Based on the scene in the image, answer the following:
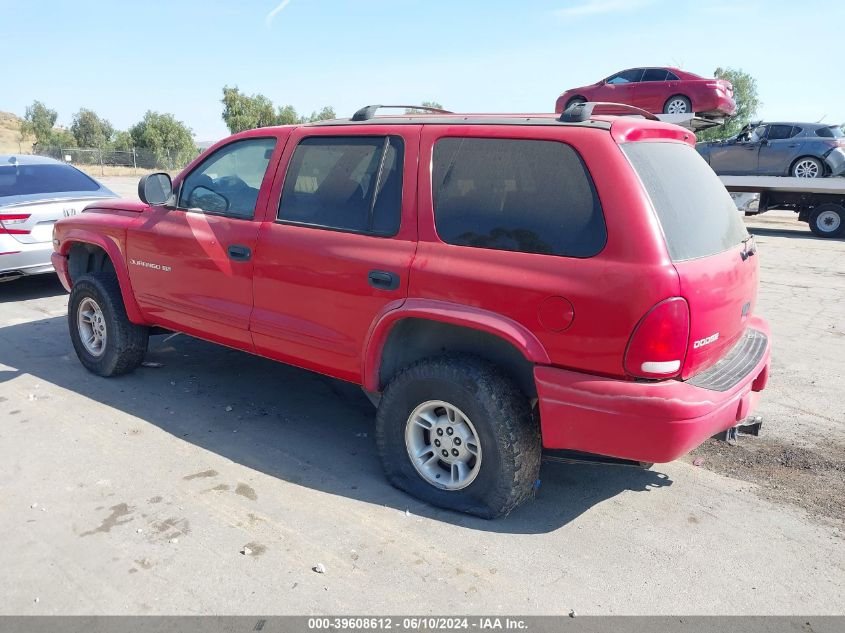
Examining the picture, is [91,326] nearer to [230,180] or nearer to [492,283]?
[230,180]

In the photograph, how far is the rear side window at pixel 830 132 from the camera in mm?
16094

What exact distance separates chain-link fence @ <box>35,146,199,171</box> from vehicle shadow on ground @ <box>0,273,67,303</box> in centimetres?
3576

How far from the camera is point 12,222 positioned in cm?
782

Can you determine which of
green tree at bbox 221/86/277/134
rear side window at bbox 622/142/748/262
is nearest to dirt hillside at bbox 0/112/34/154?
green tree at bbox 221/86/277/134

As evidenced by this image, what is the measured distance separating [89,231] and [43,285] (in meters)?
4.42

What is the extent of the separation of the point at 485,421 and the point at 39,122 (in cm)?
8954

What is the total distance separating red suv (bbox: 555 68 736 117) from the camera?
43.4 ft

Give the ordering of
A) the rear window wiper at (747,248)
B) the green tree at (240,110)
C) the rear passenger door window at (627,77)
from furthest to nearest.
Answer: the green tree at (240,110), the rear passenger door window at (627,77), the rear window wiper at (747,248)

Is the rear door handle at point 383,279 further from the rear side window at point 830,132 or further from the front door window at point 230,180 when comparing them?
the rear side window at point 830,132

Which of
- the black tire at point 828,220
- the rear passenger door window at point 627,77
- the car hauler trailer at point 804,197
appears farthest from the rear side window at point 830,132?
the rear passenger door window at point 627,77

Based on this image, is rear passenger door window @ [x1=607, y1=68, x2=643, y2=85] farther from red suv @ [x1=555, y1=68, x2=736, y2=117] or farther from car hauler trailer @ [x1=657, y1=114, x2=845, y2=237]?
car hauler trailer @ [x1=657, y1=114, x2=845, y2=237]

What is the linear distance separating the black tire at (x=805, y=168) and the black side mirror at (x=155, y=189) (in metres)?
15.9

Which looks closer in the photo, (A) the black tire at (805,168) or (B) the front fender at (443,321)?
(B) the front fender at (443,321)

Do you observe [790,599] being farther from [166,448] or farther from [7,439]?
[7,439]
